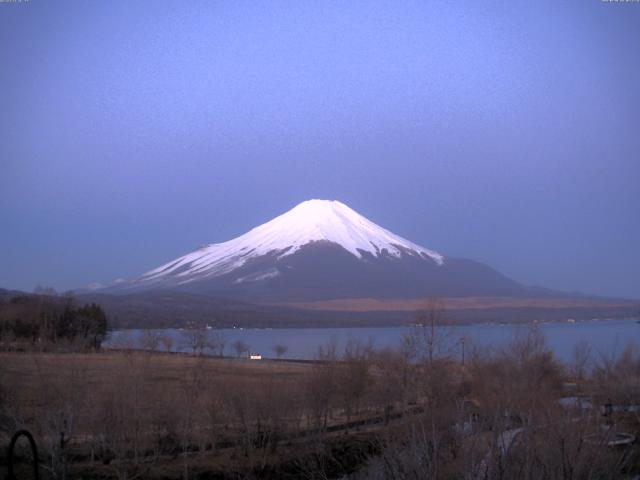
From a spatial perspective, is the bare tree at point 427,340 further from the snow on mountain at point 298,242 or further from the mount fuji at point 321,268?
the snow on mountain at point 298,242

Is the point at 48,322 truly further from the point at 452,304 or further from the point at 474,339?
the point at 452,304

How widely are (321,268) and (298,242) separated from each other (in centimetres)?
1525

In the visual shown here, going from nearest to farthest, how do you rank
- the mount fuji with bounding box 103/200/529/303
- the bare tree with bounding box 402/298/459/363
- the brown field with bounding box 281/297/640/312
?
the bare tree with bounding box 402/298/459/363
the brown field with bounding box 281/297/640/312
the mount fuji with bounding box 103/200/529/303

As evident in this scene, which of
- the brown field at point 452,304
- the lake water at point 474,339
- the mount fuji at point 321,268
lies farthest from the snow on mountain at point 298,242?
the lake water at point 474,339

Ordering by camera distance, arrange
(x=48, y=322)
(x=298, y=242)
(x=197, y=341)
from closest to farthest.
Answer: (x=48, y=322), (x=197, y=341), (x=298, y=242)

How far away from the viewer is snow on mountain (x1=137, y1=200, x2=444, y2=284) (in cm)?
16825

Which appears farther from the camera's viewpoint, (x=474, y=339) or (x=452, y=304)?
(x=452, y=304)

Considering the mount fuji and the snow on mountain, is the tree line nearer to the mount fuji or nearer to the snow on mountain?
the mount fuji

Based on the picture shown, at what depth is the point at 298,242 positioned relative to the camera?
173 meters

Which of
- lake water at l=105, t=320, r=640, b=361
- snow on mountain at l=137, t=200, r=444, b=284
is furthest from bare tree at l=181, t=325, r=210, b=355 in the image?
snow on mountain at l=137, t=200, r=444, b=284

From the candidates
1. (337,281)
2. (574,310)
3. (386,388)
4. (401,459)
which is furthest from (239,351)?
(337,281)

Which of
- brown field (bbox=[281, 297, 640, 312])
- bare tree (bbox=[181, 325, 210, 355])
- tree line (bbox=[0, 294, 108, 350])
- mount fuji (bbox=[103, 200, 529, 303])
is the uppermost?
mount fuji (bbox=[103, 200, 529, 303])

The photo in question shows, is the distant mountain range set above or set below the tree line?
above

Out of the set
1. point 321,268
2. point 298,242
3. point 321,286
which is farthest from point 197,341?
point 298,242
